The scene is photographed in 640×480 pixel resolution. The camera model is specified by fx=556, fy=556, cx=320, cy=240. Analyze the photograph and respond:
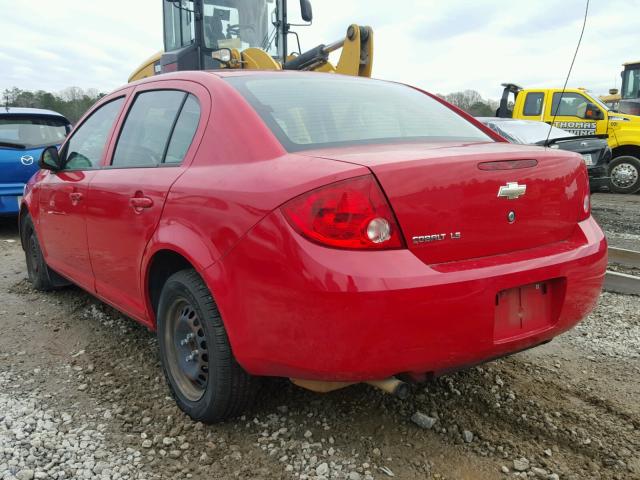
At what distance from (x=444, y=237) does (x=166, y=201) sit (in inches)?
48.5

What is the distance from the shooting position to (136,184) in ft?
8.89

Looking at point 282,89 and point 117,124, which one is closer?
point 282,89

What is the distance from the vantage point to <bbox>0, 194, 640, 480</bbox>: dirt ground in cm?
216

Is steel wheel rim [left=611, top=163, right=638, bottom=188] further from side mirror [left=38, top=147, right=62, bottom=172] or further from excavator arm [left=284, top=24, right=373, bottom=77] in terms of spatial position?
side mirror [left=38, top=147, right=62, bottom=172]

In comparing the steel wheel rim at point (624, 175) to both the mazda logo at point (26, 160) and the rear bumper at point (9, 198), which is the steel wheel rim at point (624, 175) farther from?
the rear bumper at point (9, 198)

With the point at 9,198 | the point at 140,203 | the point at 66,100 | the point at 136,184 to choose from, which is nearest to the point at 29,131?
the point at 9,198

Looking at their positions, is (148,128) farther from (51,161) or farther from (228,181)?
(51,161)

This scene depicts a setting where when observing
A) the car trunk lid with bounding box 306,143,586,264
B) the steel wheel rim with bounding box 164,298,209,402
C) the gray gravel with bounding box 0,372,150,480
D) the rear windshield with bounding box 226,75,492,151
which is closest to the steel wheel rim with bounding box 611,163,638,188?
the rear windshield with bounding box 226,75,492,151

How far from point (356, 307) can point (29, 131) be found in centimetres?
736

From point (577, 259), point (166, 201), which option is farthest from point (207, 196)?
point (577, 259)

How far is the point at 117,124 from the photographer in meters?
3.22

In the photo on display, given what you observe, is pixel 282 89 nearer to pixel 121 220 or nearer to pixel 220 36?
pixel 121 220

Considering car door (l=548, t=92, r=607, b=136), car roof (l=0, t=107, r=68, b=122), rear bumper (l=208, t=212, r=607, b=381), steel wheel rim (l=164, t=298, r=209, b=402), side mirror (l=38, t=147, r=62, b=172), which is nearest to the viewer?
rear bumper (l=208, t=212, r=607, b=381)

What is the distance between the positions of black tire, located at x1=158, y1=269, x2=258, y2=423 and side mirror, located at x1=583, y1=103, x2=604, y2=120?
10604mm
